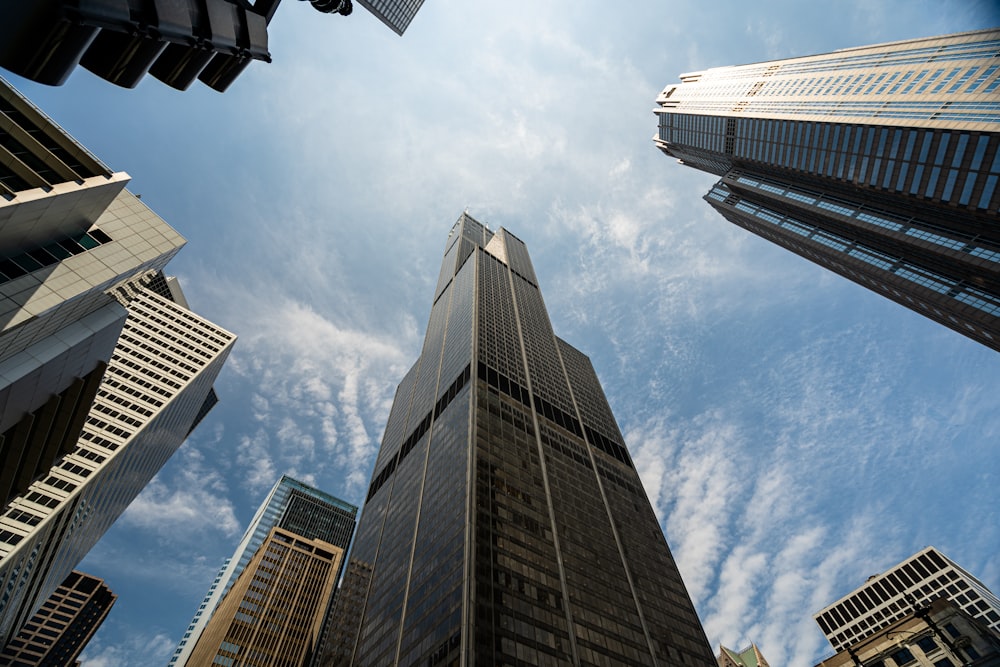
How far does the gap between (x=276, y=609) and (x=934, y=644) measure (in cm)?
13757

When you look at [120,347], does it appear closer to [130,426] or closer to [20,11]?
[130,426]

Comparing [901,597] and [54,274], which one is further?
[901,597]

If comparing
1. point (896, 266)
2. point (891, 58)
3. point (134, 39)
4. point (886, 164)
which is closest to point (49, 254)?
point (134, 39)

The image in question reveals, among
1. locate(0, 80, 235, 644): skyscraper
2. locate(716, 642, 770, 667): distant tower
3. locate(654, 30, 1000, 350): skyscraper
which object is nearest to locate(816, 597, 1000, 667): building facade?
locate(654, 30, 1000, 350): skyscraper

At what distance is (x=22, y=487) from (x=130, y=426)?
5622cm

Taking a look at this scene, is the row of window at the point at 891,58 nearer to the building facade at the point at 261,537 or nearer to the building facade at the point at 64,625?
the building facade at the point at 261,537

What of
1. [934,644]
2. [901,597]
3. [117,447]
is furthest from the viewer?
[901,597]

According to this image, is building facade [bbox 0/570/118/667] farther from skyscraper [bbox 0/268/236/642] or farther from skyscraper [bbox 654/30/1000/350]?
skyscraper [bbox 654/30/1000/350]

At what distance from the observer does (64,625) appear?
554ft

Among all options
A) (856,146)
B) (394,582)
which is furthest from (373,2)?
(394,582)

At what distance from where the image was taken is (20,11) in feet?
29.1

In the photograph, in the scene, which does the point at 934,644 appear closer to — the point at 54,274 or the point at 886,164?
the point at 886,164

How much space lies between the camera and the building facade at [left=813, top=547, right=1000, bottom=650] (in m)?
113

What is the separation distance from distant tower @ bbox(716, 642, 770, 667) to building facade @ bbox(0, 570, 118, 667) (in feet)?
692
